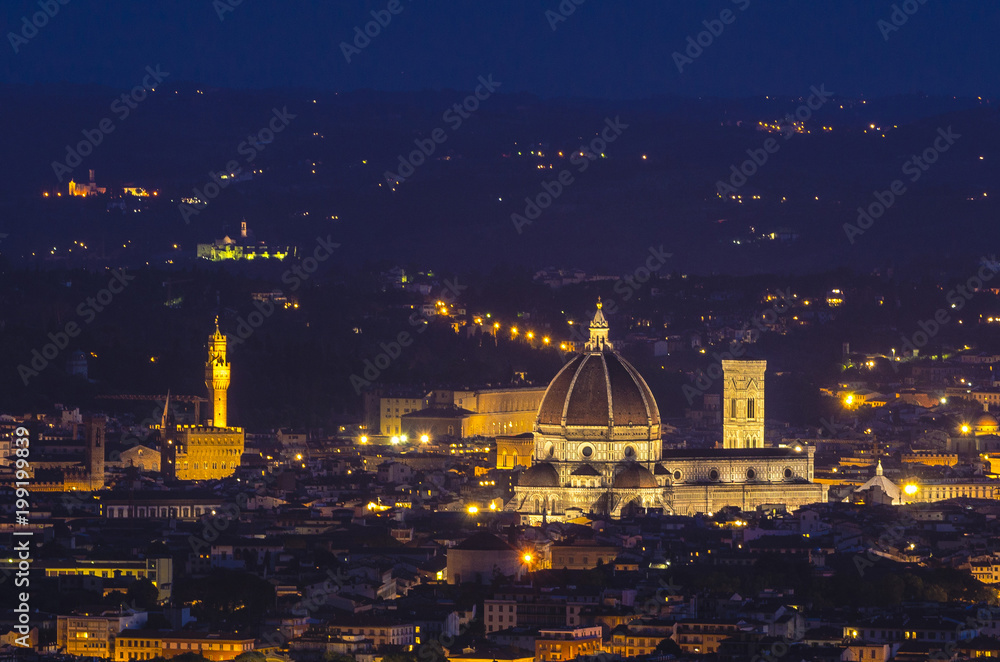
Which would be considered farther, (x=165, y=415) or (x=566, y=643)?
(x=165, y=415)

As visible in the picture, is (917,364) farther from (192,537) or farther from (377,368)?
(192,537)

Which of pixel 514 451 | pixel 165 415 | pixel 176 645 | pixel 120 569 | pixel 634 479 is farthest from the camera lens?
pixel 165 415

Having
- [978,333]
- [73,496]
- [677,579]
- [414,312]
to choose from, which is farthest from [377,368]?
[677,579]

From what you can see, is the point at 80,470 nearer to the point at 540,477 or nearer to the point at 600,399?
the point at 540,477

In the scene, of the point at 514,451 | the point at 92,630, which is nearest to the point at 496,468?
the point at 514,451

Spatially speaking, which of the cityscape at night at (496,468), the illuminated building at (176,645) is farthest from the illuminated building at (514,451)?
the illuminated building at (176,645)

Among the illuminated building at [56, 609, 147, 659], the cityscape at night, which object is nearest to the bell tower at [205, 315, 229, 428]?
the cityscape at night

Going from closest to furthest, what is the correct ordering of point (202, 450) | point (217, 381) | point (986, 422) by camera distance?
point (202, 450) < point (217, 381) < point (986, 422)

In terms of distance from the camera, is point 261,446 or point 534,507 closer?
point 534,507
